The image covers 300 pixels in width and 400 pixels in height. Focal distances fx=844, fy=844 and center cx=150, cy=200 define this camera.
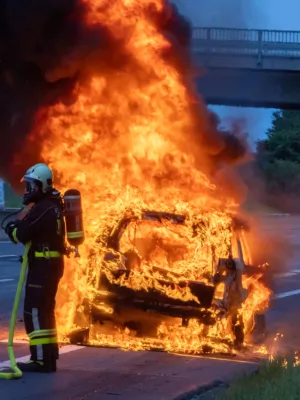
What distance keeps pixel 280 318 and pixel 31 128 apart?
476 centimetres

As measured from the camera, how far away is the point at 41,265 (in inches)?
297

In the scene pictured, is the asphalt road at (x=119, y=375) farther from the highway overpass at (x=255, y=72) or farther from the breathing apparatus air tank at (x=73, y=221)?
the highway overpass at (x=255, y=72)

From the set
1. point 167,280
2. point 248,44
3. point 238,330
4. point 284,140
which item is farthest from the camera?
point 284,140

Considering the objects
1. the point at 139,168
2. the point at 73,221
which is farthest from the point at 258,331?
the point at 73,221

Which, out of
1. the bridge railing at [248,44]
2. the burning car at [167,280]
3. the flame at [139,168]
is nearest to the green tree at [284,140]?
the bridge railing at [248,44]

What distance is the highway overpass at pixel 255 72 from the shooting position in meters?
21.8

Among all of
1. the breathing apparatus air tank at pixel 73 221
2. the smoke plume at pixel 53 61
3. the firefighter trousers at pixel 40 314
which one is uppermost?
the smoke plume at pixel 53 61

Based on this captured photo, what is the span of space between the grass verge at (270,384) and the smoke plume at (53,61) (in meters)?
4.66

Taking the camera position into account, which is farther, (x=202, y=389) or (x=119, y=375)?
(x=119, y=375)

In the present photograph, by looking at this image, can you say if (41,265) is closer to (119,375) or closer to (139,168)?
(119,375)

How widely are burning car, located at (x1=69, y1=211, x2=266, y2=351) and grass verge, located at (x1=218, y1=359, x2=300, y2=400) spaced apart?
1.50m

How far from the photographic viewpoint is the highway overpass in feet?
71.5

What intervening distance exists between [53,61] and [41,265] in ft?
14.0

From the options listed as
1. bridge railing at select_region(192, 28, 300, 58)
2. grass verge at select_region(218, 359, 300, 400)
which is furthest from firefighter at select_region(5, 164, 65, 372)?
bridge railing at select_region(192, 28, 300, 58)
